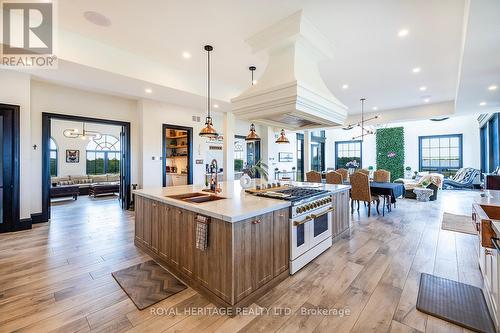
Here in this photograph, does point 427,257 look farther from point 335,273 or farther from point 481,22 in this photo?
point 481,22

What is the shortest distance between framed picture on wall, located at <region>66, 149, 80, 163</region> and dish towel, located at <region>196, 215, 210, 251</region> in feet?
Result: 36.8

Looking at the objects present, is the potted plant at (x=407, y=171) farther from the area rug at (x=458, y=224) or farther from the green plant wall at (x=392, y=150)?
the area rug at (x=458, y=224)

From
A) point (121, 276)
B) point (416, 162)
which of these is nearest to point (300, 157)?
point (416, 162)

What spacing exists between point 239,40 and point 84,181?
9.00m

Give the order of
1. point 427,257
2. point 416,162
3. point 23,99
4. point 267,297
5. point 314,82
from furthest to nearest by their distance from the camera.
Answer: point 416,162 < point 23,99 < point 427,257 < point 314,82 < point 267,297

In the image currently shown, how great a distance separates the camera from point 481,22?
2.30 meters

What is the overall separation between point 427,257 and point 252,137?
3265mm

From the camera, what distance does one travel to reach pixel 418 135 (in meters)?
11.1

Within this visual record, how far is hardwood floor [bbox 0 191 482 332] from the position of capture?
6.04ft

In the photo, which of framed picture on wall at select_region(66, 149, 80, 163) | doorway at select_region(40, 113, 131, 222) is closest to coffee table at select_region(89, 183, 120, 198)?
doorway at select_region(40, 113, 131, 222)

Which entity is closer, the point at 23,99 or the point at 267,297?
the point at 267,297

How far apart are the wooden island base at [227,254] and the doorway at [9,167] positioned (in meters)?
3.33

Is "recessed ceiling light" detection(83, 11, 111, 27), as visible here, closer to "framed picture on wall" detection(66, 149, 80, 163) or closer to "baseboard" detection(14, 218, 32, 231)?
"baseboard" detection(14, 218, 32, 231)

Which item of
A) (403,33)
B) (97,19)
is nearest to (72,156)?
(97,19)
